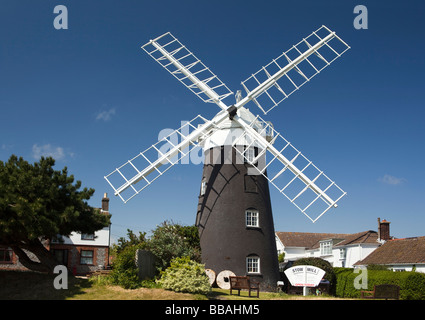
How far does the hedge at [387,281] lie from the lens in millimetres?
25641

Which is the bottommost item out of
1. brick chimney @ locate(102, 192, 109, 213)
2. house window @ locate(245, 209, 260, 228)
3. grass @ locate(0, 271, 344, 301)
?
grass @ locate(0, 271, 344, 301)

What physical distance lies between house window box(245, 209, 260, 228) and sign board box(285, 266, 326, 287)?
4.02 metres

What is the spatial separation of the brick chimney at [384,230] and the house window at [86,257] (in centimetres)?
2799

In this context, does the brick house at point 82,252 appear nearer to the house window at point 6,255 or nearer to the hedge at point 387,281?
the house window at point 6,255

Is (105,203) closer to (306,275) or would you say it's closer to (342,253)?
(306,275)

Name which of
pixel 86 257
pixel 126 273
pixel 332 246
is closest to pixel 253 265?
pixel 126 273

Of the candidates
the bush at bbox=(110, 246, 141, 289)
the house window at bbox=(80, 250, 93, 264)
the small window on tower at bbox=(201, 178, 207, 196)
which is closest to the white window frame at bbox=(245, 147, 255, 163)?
the small window on tower at bbox=(201, 178, 207, 196)

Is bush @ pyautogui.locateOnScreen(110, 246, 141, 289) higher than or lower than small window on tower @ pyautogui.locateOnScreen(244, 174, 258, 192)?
lower

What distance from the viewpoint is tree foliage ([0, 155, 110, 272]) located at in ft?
58.7

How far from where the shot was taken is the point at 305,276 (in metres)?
23.4

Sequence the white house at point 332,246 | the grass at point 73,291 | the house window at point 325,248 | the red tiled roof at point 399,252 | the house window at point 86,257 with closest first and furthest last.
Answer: the grass at point 73,291 → the red tiled roof at point 399,252 → the house window at point 86,257 → the white house at point 332,246 → the house window at point 325,248

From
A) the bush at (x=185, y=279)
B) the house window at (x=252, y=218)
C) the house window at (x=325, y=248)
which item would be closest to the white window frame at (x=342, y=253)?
the house window at (x=325, y=248)

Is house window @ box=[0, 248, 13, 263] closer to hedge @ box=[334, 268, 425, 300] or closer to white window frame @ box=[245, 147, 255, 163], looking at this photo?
white window frame @ box=[245, 147, 255, 163]
